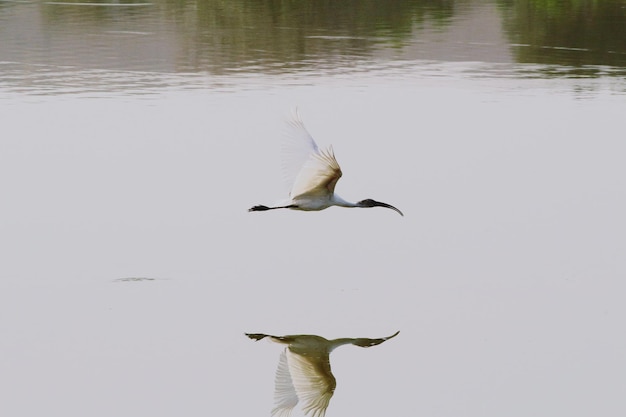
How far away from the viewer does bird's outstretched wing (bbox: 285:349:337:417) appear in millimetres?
6938

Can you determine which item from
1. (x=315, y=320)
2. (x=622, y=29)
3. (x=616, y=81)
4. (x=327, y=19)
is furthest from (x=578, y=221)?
(x=327, y=19)

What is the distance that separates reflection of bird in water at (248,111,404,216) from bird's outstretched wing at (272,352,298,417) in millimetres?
1355

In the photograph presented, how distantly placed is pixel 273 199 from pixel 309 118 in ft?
11.6

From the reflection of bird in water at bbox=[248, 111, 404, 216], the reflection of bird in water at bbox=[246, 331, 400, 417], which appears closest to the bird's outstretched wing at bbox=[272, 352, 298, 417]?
the reflection of bird in water at bbox=[246, 331, 400, 417]

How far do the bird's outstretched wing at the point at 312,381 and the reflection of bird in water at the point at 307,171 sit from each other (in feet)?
4.04

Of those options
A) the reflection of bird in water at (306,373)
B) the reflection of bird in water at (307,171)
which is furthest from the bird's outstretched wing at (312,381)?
the reflection of bird in water at (307,171)

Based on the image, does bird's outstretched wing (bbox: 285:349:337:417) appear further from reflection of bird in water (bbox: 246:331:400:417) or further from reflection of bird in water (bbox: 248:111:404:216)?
reflection of bird in water (bbox: 248:111:404:216)

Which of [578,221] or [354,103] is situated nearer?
[578,221]

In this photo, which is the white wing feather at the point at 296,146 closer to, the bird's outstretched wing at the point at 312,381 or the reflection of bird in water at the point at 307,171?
the reflection of bird in water at the point at 307,171

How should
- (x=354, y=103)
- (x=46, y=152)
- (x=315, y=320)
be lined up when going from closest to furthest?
(x=315, y=320) → (x=46, y=152) → (x=354, y=103)

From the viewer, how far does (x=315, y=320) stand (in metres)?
7.98

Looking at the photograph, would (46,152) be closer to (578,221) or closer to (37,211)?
(37,211)

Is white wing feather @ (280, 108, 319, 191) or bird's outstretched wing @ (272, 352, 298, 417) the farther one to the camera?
white wing feather @ (280, 108, 319, 191)

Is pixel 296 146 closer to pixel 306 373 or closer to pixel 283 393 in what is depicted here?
pixel 306 373
